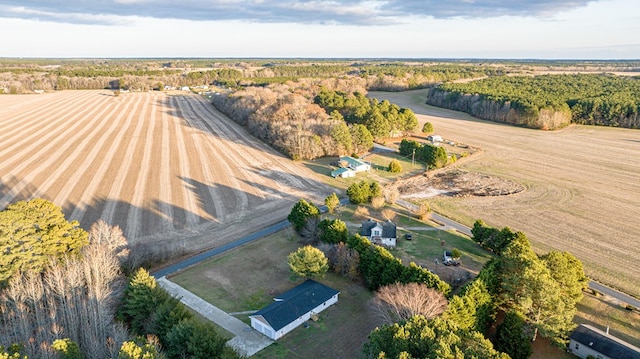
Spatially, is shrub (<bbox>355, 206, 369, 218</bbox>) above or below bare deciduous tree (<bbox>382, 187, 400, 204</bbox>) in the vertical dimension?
below

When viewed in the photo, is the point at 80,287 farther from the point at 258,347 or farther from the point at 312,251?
the point at 312,251

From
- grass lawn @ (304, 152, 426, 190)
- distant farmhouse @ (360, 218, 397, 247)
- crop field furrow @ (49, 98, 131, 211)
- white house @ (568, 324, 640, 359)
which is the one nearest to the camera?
white house @ (568, 324, 640, 359)

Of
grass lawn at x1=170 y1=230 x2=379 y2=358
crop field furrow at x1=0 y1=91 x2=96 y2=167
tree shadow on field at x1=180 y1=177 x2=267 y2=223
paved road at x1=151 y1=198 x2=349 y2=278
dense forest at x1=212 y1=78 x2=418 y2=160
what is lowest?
grass lawn at x1=170 y1=230 x2=379 y2=358

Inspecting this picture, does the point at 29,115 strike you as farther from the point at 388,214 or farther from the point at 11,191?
the point at 388,214

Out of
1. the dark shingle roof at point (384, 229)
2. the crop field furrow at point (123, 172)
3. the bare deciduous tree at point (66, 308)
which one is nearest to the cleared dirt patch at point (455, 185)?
the dark shingle roof at point (384, 229)

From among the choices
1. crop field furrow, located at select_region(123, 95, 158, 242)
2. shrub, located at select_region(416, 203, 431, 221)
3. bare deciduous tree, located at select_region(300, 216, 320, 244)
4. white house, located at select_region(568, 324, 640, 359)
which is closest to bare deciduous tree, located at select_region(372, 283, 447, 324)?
white house, located at select_region(568, 324, 640, 359)

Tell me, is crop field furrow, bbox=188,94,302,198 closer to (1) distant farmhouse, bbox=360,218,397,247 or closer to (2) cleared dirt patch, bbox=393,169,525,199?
(1) distant farmhouse, bbox=360,218,397,247

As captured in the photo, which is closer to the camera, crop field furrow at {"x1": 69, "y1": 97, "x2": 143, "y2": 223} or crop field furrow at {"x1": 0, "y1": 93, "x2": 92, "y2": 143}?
crop field furrow at {"x1": 69, "y1": 97, "x2": 143, "y2": 223}

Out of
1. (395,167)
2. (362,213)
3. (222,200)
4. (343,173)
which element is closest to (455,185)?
(395,167)

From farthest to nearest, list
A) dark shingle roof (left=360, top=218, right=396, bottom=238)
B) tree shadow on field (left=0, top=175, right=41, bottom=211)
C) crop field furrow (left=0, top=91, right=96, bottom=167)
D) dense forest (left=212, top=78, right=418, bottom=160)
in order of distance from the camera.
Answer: dense forest (left=212, top=78, right=418, bottom=160) < crop field furrow (left=0, top=91, right=96, bottom=167) < tree shadow on field (left=0, top=175, right=41, bottom=211) < dark shingle roof (left=360, top=218, right=396, bottom=238)
